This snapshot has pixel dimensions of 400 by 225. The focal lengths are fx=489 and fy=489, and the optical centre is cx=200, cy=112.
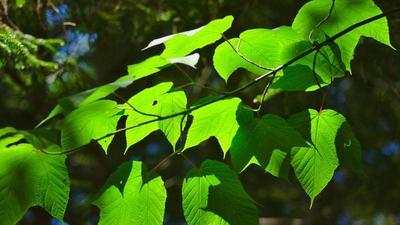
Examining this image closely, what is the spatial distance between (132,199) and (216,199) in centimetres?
17

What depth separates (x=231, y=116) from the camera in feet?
3.28

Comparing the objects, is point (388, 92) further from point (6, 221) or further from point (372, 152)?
point (6, 221)

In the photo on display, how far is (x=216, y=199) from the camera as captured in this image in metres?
0.93

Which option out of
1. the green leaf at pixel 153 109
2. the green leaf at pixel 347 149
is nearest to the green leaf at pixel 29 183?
the green leaf at pixel 153 109

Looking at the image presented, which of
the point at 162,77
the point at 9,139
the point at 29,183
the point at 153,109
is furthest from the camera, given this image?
the point at 162,77

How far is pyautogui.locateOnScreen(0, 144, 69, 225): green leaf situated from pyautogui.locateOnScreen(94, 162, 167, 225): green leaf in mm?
81

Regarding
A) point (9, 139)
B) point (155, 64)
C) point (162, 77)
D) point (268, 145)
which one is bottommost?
point (162, 77)

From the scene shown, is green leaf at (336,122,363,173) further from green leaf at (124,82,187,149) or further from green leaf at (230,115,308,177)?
green leaf at (124,82,187,149)

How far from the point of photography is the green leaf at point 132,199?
95cm

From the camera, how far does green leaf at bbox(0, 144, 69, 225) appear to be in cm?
91

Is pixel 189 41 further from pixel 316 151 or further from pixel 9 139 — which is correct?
pixel 9 139

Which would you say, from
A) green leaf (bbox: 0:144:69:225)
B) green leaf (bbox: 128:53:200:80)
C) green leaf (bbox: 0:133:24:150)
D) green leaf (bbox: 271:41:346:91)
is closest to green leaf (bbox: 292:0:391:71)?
green leaf (bbox: 271:41:346:91)

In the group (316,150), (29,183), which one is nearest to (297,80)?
(316,150)

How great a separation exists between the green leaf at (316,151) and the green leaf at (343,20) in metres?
0.12
